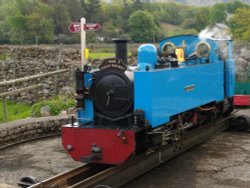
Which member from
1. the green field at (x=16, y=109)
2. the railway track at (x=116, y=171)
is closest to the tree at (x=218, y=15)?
the green field at (x=16, y=109)

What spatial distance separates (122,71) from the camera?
698cm

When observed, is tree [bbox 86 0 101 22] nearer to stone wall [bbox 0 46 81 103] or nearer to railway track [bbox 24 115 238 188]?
stone wall [bbox 0 46 81 103]

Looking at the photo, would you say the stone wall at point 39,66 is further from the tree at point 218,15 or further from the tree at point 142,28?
the tree at point 218,15

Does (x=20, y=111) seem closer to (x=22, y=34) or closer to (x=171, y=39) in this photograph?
(x=171, y=39)

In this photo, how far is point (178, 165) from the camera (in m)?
8.28

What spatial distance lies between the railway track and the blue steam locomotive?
177 mm

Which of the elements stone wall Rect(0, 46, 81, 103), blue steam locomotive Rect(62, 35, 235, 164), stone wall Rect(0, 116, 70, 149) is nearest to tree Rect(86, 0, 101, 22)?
stone wall Rect(0, 46, 81, 103)

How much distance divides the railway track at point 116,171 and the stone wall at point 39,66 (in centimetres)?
965

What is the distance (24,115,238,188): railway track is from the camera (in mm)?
6173

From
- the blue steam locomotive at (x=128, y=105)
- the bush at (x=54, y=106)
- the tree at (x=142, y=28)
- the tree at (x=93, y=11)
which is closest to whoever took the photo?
the blue steam locomotive at (x=128, y=105)

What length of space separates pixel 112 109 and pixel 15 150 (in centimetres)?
329

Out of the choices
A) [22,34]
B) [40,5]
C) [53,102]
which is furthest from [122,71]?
[40,5]

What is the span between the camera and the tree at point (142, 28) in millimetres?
54222

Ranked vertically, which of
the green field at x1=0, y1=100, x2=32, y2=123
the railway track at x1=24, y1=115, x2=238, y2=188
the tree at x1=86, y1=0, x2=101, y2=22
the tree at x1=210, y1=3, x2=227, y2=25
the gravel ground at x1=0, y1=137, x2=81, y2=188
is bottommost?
the green field at x1=0, y1=100, x2=32, y2=123
